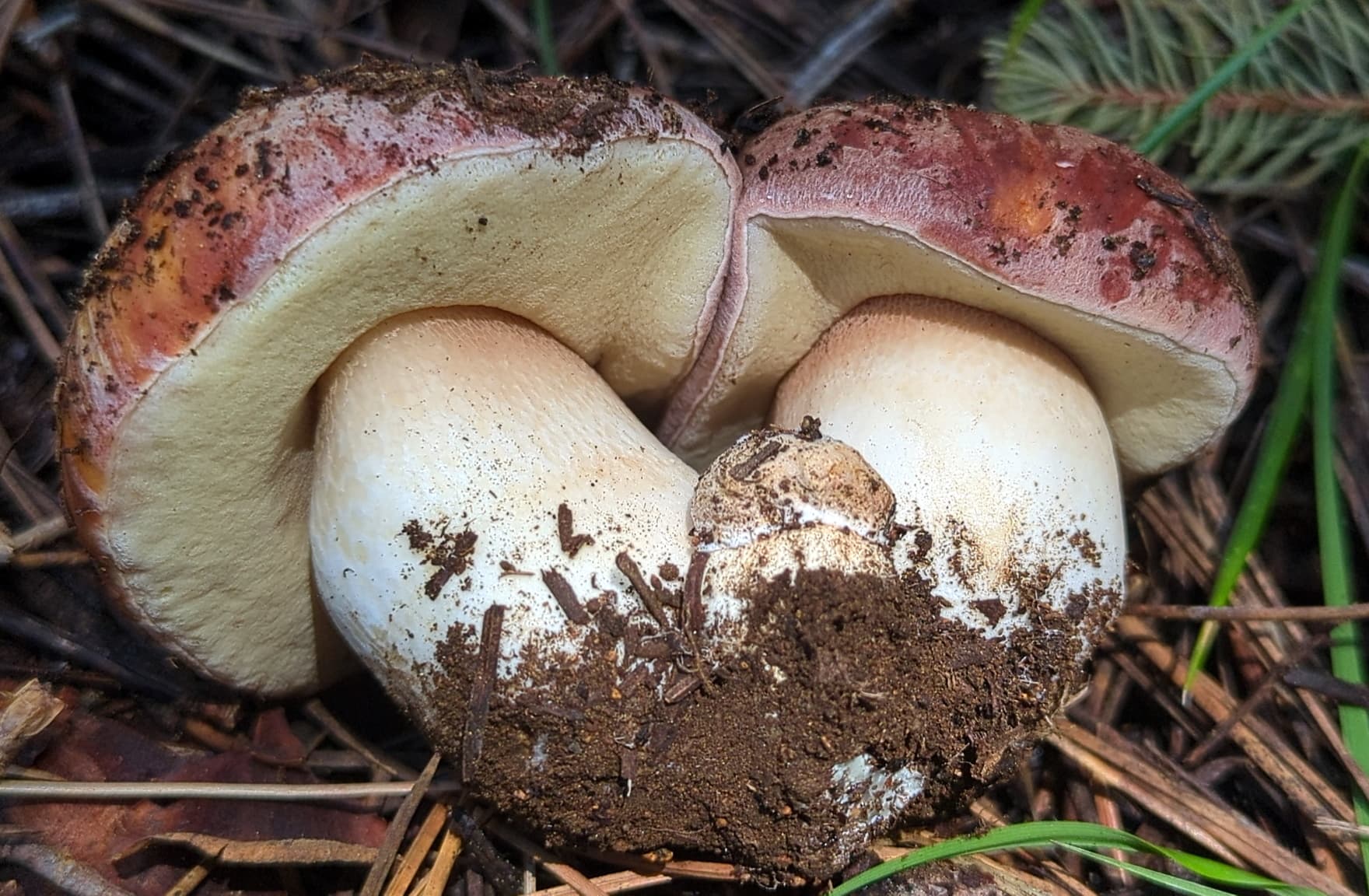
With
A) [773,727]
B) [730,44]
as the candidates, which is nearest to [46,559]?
[773,727]

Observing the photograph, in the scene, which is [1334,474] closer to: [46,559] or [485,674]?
[485,674]

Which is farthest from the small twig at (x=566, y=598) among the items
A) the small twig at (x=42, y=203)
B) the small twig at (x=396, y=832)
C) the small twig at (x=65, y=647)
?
the small twig at (x=42, y=203)

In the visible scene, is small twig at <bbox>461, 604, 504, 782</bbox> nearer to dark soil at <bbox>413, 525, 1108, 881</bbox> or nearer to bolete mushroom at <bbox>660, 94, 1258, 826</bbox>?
dark soil at <bbox>413, 525, 1108, 881</bbox>

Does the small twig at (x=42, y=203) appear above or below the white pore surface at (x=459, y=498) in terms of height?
above

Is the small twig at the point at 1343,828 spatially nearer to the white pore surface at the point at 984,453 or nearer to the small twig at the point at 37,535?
the white pore surface at the point at 984,453

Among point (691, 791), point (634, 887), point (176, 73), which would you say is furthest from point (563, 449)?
point (176, 73)

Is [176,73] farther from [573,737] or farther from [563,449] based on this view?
[573,737]
